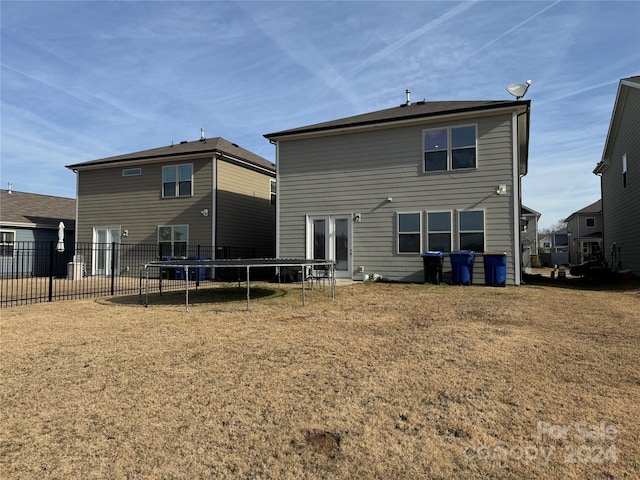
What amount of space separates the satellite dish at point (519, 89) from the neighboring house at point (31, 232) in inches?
728

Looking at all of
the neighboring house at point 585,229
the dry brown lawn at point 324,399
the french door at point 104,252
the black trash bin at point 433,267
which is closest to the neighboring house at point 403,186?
the black trash bin at point 433,267

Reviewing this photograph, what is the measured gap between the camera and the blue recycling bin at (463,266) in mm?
10555

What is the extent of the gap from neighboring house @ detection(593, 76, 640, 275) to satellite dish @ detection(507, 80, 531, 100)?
4.15 m

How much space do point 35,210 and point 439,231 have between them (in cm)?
2069

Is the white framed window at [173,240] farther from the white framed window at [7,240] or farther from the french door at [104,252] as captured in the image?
the white framed window at [7,240]

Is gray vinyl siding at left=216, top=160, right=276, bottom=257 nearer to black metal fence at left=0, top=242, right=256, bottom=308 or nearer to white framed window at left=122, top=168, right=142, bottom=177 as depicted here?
black metal fence at left=0, top=242, right=256, bottom=308

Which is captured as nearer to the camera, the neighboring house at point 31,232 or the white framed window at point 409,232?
the white framed window at point 409,232

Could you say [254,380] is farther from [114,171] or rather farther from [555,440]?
[114,171]

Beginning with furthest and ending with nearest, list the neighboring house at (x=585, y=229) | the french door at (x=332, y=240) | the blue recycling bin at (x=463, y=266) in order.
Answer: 1. the neighboring house at (x=585, y=229)
2. the french door at (x=332, y=240)
3. the blue recycling bin at (x=463, y=266)

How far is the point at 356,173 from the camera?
12.4m

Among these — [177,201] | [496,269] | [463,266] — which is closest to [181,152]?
[177,201]

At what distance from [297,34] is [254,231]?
8504mm

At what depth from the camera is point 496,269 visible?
10383 millimetres

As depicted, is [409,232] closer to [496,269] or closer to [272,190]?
[496,269]
